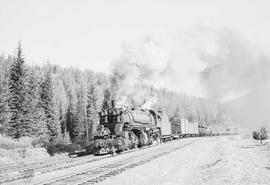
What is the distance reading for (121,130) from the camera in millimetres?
26297

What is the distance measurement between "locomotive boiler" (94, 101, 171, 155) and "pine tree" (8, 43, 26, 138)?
45.4ft

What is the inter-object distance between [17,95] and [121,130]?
679 inches

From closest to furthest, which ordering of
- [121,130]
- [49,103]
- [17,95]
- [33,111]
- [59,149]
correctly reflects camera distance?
[121,130] < [59,149] < [17,95] < [33,111] < [49,103]

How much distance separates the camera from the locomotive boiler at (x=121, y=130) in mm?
25156

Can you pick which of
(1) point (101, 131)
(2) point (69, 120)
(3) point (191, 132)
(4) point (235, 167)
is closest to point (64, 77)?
(2) point (69, 120)

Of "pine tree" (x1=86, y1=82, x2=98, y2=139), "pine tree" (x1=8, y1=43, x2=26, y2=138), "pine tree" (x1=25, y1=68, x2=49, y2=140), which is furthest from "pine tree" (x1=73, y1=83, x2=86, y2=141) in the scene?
"pine tree" (x1=8, y1=43, x2=26, y2=138)

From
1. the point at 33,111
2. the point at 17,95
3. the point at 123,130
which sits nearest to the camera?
the point at 123,130

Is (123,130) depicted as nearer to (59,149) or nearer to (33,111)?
(59,149)

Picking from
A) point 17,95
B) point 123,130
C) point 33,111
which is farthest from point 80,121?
point 123,130

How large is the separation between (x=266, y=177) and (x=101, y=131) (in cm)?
1546

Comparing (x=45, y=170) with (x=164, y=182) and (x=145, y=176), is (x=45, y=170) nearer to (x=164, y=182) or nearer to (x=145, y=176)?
(x=145, y=176)

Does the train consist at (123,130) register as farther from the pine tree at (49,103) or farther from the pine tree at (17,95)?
the pine tree at (49,103)

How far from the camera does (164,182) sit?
39.1ft

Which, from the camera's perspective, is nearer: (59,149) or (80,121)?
(59,149)
